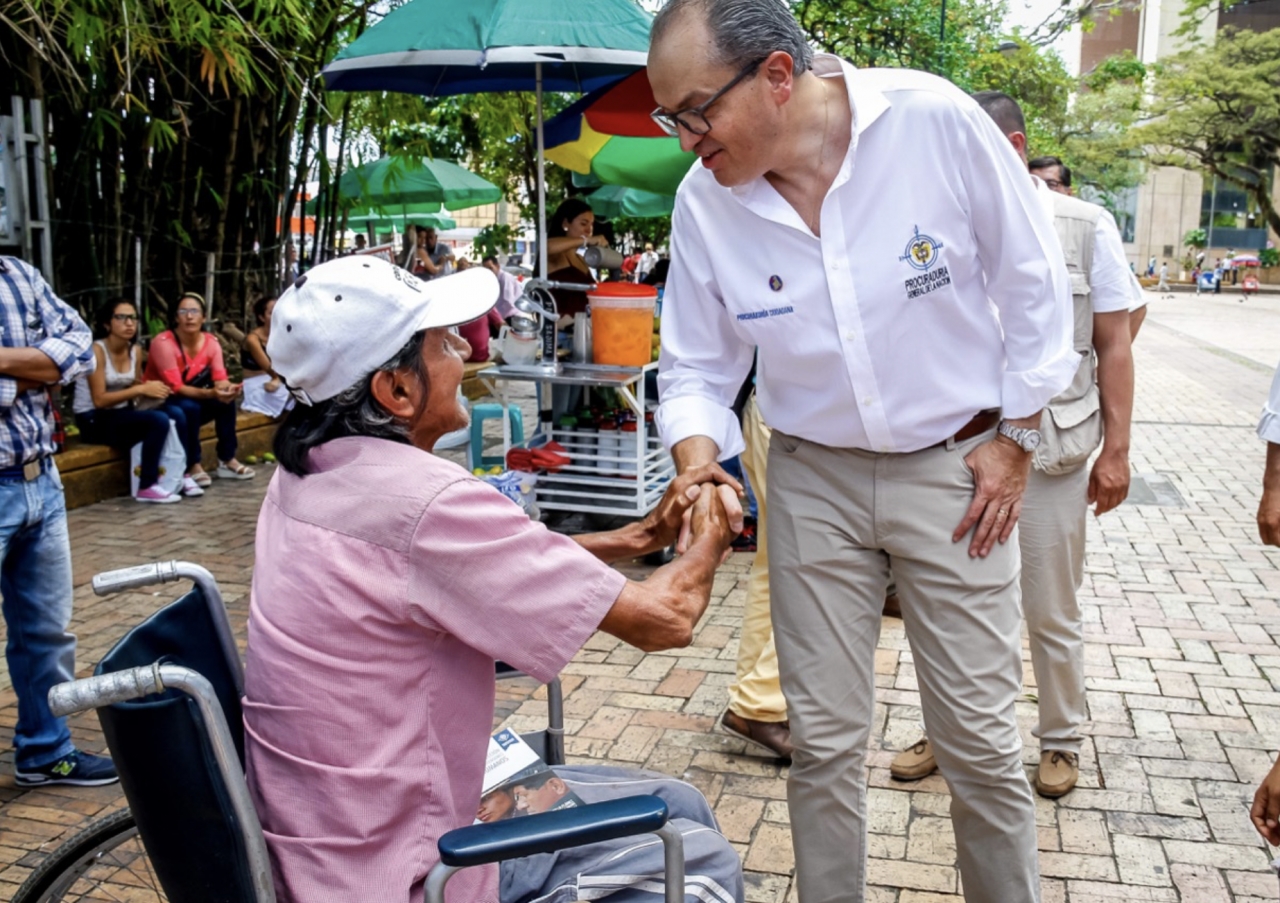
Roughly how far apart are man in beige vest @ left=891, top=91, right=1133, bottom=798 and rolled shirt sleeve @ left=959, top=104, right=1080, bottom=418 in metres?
1.07

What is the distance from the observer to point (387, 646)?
5.89 feet

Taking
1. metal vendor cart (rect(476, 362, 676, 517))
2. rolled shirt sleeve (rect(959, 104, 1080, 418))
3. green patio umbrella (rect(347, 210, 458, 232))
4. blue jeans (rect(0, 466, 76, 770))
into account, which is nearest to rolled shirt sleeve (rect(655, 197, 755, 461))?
rolled shirt sleeve (rect(959, 104, 1080, 418))

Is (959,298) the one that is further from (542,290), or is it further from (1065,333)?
(542,290)

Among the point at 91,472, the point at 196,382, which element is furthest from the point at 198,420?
the point at 91,472

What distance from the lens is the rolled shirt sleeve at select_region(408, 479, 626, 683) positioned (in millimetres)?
1783

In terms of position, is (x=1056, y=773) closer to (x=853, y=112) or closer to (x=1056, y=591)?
(x=1056, y=591)

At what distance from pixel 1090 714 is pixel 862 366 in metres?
2.49

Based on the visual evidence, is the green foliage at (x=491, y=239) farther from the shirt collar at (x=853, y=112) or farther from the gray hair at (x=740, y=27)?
the gray hair at (x=740, y=27)

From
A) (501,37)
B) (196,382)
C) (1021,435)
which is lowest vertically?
(196,382)

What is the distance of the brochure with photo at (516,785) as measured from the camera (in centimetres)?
215

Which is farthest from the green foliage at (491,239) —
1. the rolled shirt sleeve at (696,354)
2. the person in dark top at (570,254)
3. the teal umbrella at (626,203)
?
the rolled shirt sleeve at (696,354)

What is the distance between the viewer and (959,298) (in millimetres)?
2342

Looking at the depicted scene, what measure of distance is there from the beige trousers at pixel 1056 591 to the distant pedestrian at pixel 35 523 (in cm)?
278

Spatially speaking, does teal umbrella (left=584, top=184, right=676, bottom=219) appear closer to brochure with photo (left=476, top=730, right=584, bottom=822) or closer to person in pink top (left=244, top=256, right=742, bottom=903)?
brochure with photo (left=476, top=730, right=584, bottom=822)
